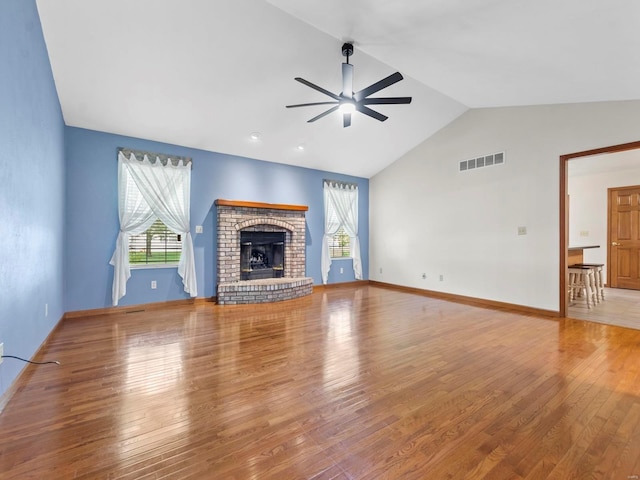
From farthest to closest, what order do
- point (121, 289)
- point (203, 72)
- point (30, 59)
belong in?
point (121, 289)
point (203, 72)
point (30, 59)

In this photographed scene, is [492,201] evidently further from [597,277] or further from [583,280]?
[597,277]

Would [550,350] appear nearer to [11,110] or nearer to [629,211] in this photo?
[11,110]

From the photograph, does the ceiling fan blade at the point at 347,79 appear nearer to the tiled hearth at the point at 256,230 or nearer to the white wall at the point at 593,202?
the tiled hearth at the point at 256,230

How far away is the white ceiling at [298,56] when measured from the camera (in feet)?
8.59

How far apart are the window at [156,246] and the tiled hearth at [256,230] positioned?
0.73 metres

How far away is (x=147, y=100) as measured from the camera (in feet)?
12.9

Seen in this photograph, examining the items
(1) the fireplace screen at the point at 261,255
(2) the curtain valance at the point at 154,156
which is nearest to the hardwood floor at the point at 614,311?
(1) the fireplace screen at the point at 261,255

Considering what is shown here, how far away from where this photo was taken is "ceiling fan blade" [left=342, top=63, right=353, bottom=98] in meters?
3.31

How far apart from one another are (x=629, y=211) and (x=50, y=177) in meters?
10.2

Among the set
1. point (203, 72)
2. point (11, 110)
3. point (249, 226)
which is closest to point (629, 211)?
point (249, 226)

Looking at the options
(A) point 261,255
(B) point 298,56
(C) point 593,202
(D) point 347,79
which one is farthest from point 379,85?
(C) point 593,202

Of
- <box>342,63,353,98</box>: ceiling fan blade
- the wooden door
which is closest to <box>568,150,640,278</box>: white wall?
the wooden door

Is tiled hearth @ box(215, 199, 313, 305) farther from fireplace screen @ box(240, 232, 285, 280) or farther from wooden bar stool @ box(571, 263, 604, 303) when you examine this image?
wooden bar stool @ box(571, 263, 604, 303)

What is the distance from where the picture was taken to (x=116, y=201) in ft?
14.8
